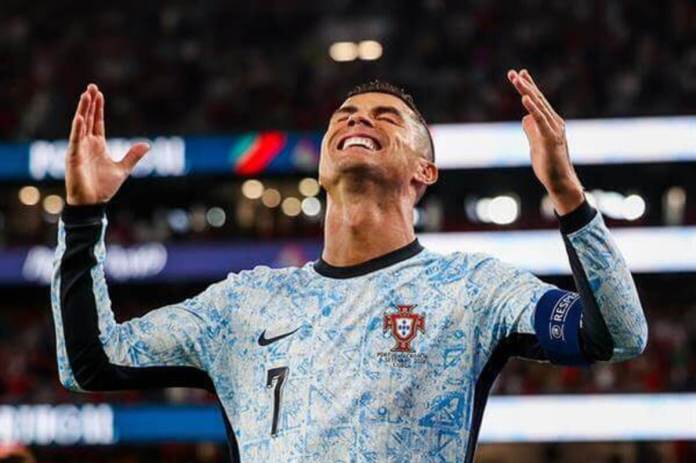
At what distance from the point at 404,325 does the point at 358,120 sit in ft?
2.07

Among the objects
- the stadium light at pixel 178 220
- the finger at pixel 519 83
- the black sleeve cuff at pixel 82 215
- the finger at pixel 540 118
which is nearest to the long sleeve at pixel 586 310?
the finger at pixel 540 118

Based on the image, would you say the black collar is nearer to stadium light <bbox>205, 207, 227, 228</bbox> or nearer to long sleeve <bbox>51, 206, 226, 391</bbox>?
long sleeve <bbox>51, 206, 226, 391</bbox>

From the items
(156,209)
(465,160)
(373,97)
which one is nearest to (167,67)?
(156,209)

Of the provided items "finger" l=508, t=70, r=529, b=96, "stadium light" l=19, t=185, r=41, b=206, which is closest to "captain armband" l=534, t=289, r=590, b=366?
"finger" l=508, t=70, r=529, b=96

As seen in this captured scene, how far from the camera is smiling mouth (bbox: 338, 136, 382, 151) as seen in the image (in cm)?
355

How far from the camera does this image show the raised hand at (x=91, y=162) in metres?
3.27

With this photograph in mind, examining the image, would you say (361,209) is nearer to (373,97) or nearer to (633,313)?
(373,97)

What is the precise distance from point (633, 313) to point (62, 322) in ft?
4.14

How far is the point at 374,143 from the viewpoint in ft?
11.8

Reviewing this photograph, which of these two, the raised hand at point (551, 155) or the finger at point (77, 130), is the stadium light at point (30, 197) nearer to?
the finger at point (77, 130)

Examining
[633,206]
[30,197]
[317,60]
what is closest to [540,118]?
[633,206]

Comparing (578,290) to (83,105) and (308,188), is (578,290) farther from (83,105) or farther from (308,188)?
(308,188)

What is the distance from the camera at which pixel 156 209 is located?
60.1ft

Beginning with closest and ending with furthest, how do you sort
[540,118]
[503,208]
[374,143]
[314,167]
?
[540,118] → [374,143] → [314,167] → [503,208]
